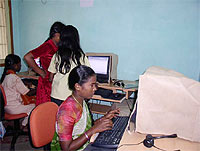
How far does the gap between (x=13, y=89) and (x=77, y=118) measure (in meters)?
1.39

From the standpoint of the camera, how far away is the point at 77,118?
109cm

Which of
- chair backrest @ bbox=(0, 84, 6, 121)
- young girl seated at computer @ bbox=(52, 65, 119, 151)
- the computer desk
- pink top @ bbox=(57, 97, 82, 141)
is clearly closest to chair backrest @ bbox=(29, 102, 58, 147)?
young girl seated at computer @ bbox=(52, 65, 119, 151)

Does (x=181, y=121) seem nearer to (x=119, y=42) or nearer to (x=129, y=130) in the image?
(x=129, y=130)

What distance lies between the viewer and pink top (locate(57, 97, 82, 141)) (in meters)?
0.99

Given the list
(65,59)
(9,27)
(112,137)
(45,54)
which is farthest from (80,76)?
(9,27)

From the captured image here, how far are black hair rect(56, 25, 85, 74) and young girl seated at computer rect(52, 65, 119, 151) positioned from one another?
473 millimetres

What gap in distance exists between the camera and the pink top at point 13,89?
6.88ft

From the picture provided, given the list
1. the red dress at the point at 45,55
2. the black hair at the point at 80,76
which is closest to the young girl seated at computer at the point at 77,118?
the black hair at the point at 80,76

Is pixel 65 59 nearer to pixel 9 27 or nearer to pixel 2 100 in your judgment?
pixel 2 100

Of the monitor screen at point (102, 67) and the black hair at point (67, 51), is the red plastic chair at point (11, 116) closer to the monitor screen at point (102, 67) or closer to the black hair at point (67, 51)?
the black hair at point (67, 51)

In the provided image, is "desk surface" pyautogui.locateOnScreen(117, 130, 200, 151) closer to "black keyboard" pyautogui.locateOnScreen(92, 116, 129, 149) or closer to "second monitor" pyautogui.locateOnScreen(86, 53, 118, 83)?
"black keyboard" pyautogui.locateOnScreen(92, 116, 129, 149)

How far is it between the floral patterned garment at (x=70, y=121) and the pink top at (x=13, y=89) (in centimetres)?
125

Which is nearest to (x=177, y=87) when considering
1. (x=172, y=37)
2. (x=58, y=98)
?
(x=58, y=98)

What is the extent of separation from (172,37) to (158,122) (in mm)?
1563
